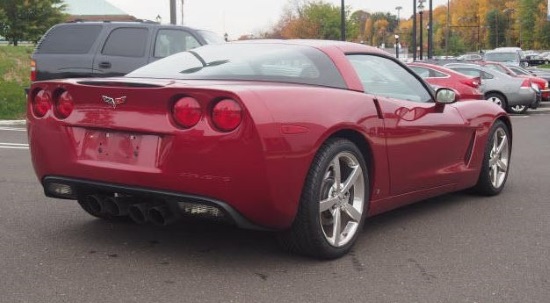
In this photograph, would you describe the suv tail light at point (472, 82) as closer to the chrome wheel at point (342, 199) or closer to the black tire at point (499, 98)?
the black tire at point (499, 98)

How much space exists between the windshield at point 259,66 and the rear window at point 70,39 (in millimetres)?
6667

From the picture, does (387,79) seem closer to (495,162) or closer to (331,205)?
Result: (331,205)

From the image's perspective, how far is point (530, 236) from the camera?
4688 mm

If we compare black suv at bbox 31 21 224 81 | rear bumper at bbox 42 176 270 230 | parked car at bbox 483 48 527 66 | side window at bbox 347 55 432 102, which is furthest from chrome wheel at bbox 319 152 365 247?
parked car at bbox 483 48 527 66

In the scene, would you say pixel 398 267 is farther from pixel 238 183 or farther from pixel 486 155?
pixel 486 155

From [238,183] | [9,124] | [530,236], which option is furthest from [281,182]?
[9,124]

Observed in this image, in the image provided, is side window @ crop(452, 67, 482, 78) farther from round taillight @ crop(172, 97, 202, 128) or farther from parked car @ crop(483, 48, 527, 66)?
round taillight @ crop(172, 97, 202, 128)

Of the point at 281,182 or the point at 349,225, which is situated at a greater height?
the point at 281,182

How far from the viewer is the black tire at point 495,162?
19.5ft

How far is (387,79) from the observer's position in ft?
16.2

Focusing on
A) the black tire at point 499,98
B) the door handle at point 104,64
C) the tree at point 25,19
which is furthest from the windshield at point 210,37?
the tree at point 25,19

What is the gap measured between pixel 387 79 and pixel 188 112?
6.14 ft

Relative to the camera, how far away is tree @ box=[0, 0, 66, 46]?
2925 centimetres

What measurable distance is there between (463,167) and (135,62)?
6.50m
